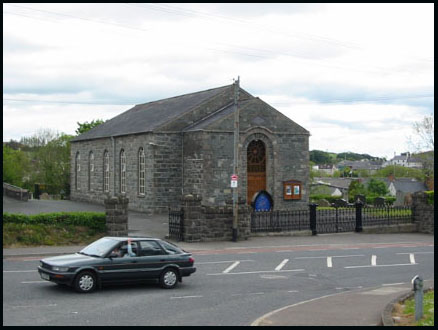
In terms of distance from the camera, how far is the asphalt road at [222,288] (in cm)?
1239

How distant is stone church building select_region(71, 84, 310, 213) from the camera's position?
1439 inches

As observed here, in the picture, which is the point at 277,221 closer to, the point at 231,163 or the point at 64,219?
the point at 231,163

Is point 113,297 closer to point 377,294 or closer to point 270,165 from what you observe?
point 377,294

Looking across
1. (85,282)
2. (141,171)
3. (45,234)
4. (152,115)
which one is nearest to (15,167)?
(152,115)

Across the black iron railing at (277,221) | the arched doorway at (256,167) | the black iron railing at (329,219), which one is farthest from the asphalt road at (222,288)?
the arched doorway at (256,167)

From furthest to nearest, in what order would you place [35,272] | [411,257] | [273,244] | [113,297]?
[273,244] < [411,257] < [35,272] < [113,297]

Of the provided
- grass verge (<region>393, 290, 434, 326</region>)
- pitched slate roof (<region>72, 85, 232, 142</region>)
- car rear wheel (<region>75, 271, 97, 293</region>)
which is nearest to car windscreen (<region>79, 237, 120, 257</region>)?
car rear wheel (<region>75, 271, 97, 293</region>)

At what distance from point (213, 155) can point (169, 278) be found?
20546mm

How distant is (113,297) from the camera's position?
14680mm

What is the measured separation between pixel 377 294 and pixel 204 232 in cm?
1286

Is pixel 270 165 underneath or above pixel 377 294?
above

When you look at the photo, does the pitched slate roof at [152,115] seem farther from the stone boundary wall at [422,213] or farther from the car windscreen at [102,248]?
the car windscreen at [102,248]

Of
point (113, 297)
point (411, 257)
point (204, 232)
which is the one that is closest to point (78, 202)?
point (204, 232)
